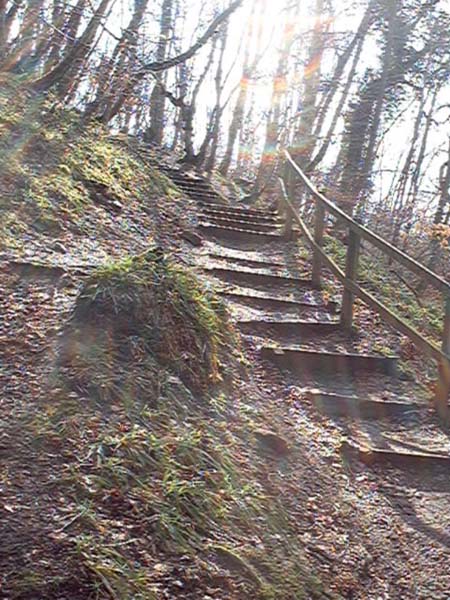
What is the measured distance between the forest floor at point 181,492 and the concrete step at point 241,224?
5367mm

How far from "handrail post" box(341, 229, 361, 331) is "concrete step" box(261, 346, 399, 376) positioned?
2.12 feet

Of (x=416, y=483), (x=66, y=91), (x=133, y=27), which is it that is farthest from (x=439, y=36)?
(x=416, y=483)

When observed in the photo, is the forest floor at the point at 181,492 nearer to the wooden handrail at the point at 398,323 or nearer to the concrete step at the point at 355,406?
the concrete step at the point at 355,406

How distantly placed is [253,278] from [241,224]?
119 inches

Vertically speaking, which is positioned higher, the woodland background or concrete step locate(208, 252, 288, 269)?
the woodland background

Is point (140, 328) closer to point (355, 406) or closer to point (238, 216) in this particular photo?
point (355, 406)

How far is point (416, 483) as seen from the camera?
4.39m

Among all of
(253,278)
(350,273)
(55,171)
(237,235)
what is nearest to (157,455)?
(350,273)

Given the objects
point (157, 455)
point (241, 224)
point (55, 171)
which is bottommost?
point (157, 455)

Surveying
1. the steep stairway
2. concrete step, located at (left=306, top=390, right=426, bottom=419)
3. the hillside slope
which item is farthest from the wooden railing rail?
the hillside slope

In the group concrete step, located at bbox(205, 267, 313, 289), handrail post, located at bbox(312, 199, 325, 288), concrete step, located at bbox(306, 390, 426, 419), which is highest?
handrail post, located at bbox(312, 199, 325, 288)

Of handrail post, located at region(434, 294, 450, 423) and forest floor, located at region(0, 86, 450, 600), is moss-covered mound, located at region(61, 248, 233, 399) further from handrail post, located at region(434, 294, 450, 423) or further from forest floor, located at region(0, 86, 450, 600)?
handrail post, located at region(434, 294, 450, 423)

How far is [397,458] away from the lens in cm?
457

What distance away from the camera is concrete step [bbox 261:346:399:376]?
5.72m
